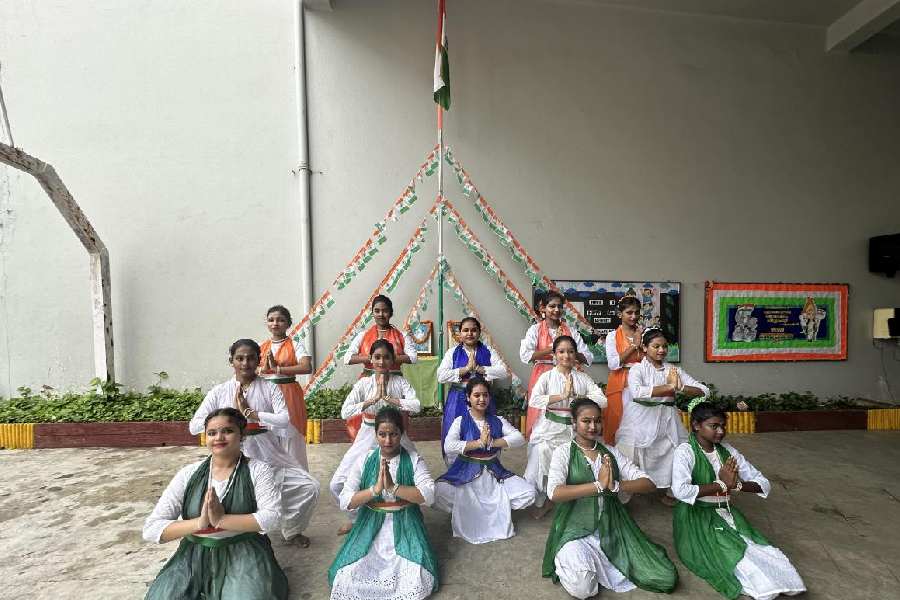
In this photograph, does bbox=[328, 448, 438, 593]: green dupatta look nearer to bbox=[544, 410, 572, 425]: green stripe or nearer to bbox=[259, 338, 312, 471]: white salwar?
bbox=[259, 338, 312, 471]: white salwar

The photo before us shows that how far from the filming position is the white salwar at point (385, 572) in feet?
7.55

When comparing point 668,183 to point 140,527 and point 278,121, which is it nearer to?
point 278,121

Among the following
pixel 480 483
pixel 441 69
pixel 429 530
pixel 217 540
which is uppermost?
pixel 441 69

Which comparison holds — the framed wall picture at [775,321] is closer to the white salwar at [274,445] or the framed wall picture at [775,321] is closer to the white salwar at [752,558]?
the white salwar at [752,558]

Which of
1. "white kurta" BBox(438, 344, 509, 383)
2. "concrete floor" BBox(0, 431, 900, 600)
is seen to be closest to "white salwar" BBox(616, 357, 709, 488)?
"concrete floor" BBox(0, 431, 900, 600)

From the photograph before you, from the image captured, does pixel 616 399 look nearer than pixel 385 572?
No

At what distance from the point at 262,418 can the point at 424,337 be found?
3411mm

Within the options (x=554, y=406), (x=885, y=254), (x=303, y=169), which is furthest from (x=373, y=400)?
(x=885, y=254)

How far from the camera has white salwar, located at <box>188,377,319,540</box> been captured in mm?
2861

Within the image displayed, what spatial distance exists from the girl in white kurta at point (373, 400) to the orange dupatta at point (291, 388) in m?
0.56

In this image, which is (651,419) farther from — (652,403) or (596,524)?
(596,524)

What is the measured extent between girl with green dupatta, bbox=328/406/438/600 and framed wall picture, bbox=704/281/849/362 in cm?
594

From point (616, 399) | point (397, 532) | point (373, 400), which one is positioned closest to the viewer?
point (397, 532)

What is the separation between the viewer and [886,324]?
690cm
